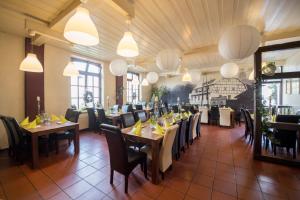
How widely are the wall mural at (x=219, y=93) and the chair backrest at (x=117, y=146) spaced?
6910mm

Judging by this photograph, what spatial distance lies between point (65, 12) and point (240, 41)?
9.32 ft

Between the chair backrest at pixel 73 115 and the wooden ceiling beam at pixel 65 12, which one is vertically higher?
the wooden ceiling beam at pixel 65 12

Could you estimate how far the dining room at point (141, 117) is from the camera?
1982mm

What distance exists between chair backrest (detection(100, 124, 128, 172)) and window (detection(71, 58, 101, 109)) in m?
3.85

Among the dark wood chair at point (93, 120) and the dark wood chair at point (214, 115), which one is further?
the dark wood chair at point (214, 115)

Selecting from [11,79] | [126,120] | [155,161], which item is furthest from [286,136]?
[11,79]

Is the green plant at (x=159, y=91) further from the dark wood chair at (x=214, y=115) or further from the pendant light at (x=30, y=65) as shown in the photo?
the pendant light at (x=30, y=65)

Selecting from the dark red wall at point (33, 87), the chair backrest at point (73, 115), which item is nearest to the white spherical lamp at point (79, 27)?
the chair backrest at point (73, 115)

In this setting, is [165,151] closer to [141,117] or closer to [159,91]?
[141,117]

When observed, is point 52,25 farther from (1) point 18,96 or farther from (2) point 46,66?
(1) point 18,96

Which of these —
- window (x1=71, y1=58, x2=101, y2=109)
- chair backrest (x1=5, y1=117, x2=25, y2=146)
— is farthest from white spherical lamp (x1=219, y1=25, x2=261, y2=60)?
window (x1=71, y1=58, x2=101, y2=109)

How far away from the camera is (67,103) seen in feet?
15.6

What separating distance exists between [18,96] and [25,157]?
1686 mm

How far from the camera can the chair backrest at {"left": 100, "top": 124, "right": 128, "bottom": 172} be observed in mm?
1865
